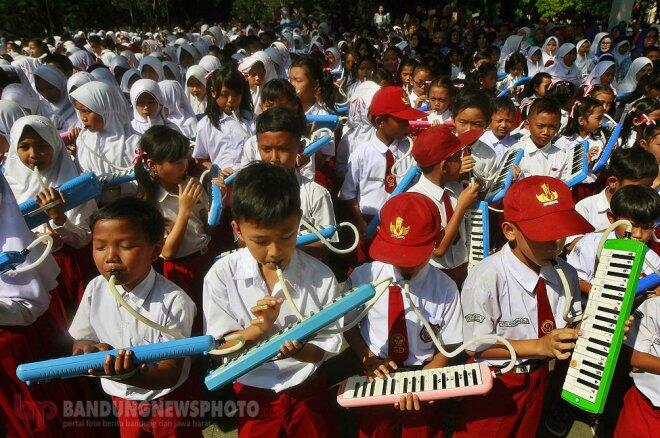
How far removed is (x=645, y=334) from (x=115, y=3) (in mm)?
30268

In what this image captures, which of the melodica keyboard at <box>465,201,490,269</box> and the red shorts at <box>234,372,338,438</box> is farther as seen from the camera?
the melodica keyboard at <box>465,201,490,269</box>

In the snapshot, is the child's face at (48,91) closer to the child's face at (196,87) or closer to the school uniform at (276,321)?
the child's face at (196,87)

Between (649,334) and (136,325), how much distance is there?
7.88 feet

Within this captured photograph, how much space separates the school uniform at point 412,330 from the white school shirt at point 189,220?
1364 mm

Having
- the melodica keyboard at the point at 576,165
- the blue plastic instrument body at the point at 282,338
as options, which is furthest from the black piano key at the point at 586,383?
the melodica keyboard at the point at 576,165

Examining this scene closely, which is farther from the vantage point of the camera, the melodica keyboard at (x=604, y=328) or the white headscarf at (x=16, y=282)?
the white headscarf at (x=16, y=282)

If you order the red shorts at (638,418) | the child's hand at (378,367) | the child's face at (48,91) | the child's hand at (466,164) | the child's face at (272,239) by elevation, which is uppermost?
the child's face at (48,91)

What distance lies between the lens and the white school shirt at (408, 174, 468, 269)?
3.05 metres

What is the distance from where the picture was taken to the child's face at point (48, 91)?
18.6ft

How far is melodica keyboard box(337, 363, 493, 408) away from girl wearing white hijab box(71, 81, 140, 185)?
295 cm

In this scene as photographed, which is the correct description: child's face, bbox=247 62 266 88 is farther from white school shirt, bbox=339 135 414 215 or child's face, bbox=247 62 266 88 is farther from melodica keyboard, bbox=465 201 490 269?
melodica keyboard, bbox=465 201 490 269

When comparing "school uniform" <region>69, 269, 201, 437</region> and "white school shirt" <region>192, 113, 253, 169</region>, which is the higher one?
"white school shirt" <region>192, 113, 253, 169</region>

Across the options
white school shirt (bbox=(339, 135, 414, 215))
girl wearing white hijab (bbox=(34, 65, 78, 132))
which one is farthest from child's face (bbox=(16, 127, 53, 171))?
girl wearing white hijab (bbox=(34, 65, 78, 132))

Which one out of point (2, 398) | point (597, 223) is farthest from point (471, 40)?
point (2, 398)
